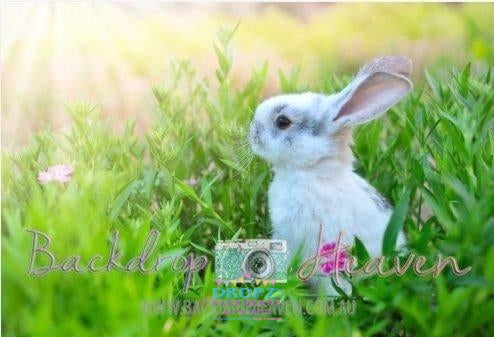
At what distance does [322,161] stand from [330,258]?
0.74 ft

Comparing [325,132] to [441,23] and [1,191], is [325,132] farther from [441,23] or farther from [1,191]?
[1,191]

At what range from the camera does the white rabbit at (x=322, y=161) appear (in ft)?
5.21

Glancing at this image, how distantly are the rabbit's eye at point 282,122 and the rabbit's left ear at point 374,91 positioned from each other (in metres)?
0.11

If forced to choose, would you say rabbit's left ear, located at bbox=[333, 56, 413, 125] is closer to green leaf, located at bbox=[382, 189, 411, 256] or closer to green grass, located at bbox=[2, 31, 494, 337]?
green grass, located at bbox=[2, 31, 494, 337]

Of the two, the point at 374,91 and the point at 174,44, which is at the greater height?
the point at 174,44

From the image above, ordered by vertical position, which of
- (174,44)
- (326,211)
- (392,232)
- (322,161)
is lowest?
(392,232)

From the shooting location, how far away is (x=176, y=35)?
1.77 m

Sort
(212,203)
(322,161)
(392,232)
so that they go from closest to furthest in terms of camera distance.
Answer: (392,232) → (322,161) → (212,203)

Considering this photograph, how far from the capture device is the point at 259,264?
1.57 meters

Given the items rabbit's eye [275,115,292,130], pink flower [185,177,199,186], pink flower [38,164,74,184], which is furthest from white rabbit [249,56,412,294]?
pink flower [38,164,74,184]

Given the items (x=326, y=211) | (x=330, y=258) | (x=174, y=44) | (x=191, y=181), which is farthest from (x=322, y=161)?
(x=174, y=44)

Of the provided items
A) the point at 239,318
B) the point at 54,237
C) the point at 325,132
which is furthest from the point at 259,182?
the point at 54,237

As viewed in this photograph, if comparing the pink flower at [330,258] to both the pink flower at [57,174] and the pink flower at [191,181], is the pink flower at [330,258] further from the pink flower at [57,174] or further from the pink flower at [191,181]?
the pink flower at [57,174]

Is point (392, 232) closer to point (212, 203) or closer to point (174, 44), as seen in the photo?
point (212, 203)
